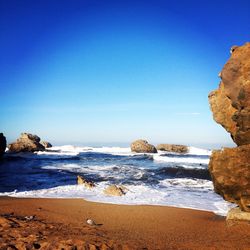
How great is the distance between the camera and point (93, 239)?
6.12 metres

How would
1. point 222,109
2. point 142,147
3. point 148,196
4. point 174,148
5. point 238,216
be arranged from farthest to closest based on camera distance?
point 174,148, point 142,147, point 148,196, point 222,109, point 238,216

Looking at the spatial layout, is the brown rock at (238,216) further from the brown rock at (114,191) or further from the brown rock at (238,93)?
the brown rock at (114,191)

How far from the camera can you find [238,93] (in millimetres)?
8273

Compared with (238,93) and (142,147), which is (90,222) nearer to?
(238,93)

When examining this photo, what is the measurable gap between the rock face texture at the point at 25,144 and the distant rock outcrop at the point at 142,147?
17543 millimetres

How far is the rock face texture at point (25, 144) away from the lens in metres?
50.1

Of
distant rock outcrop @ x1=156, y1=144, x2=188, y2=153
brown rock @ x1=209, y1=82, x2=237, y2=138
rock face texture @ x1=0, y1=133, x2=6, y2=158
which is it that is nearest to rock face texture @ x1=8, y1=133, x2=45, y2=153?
rock face texture @ x1=0, y1=133, x2=6, y2=158

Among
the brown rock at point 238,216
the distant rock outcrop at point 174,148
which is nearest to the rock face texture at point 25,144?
the distant rock outcrop at point 174,148

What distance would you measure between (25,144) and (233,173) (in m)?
46.7

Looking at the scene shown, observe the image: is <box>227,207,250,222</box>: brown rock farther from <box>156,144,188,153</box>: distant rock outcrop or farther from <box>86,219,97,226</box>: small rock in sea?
<box>156,144,188,153</box>: distant rock outcrop

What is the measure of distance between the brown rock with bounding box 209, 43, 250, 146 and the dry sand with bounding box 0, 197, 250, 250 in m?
2.62

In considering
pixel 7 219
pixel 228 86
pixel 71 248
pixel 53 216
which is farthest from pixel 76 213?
pixel 228 86

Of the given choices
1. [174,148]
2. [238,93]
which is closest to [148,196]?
[238,93]

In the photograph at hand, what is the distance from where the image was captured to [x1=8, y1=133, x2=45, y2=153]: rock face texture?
50094 mm
